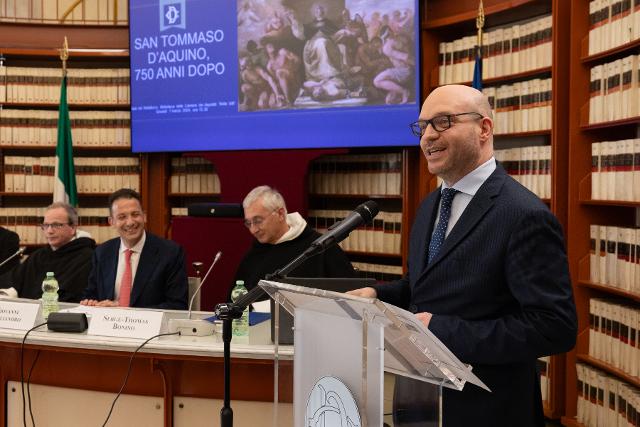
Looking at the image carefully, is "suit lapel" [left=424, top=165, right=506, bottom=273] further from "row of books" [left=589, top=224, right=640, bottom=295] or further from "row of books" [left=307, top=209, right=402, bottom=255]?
"row of books" [left=307, top=209, right=402, bottom=255]

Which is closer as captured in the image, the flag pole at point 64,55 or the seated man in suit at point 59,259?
the seated man in suit at point 59,259

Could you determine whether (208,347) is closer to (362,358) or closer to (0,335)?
(0,335)

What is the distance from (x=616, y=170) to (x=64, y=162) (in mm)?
4484

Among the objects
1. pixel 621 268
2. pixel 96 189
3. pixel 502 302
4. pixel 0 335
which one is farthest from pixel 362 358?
pixel 96 189

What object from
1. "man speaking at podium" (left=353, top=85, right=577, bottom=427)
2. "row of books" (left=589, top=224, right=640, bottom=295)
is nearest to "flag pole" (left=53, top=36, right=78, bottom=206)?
"row of books" (left=589, top=224, right=640, bottom=295)

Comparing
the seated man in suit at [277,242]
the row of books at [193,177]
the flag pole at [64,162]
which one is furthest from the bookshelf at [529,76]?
the flag pole at [64,162]

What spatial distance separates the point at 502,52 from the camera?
5168 millimetres

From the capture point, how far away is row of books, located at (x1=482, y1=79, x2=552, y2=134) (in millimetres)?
4762

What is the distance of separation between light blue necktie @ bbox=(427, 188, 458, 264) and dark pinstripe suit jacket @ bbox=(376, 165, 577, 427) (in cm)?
8

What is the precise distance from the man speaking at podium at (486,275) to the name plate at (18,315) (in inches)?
63.9

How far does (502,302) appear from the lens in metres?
1.75

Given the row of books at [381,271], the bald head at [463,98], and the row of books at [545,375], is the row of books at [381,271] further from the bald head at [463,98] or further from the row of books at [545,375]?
the bald head at [463,98]

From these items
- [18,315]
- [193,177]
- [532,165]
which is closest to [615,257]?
[532,165]

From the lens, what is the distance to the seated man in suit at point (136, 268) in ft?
12.4
